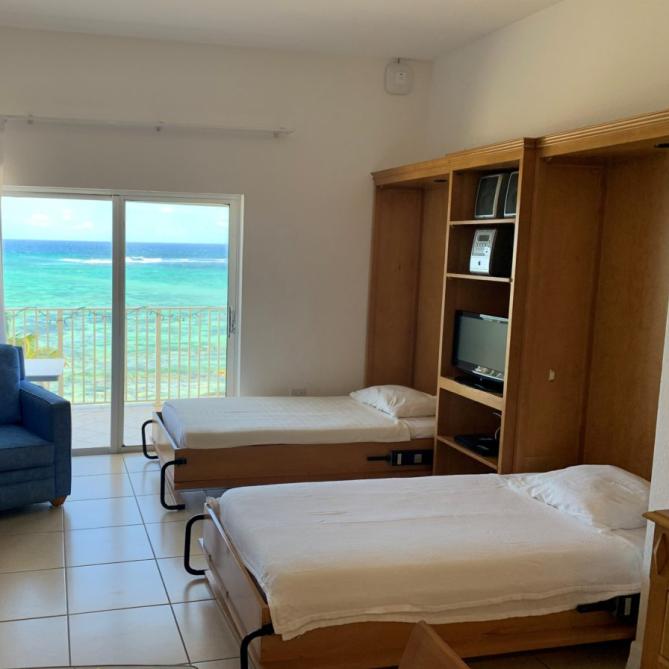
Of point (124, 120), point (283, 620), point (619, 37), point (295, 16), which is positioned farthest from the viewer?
point (124, 120)

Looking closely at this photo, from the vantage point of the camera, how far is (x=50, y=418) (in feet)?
13.1

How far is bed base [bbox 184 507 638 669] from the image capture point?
2452 mm

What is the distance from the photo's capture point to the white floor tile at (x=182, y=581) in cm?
319

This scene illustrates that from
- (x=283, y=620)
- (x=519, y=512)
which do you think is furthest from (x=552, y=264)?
(x=283, y=620)

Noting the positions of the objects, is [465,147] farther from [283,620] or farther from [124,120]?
[283,620]

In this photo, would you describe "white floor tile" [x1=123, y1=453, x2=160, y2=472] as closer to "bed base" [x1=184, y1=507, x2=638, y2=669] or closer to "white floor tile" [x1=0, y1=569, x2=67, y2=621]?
"white floor tile" [x1=0, y1=569, x2=67, y2=621]

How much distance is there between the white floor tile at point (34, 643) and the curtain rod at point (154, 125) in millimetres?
3005

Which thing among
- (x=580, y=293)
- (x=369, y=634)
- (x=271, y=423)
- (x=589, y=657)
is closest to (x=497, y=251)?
(x=580, y=293)

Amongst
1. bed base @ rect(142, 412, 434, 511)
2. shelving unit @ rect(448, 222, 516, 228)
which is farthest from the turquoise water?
shelving unit @ rect(448, 222, 516, 228)

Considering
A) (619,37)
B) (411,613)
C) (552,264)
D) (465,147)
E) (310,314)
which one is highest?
(619,37)

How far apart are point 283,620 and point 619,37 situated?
9.64ft

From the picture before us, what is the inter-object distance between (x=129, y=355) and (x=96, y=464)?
75 cm

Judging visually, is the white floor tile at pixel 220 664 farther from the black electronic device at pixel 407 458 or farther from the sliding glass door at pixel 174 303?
the sliding glass door at pixel 174 303

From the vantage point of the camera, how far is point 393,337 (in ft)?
17.9
